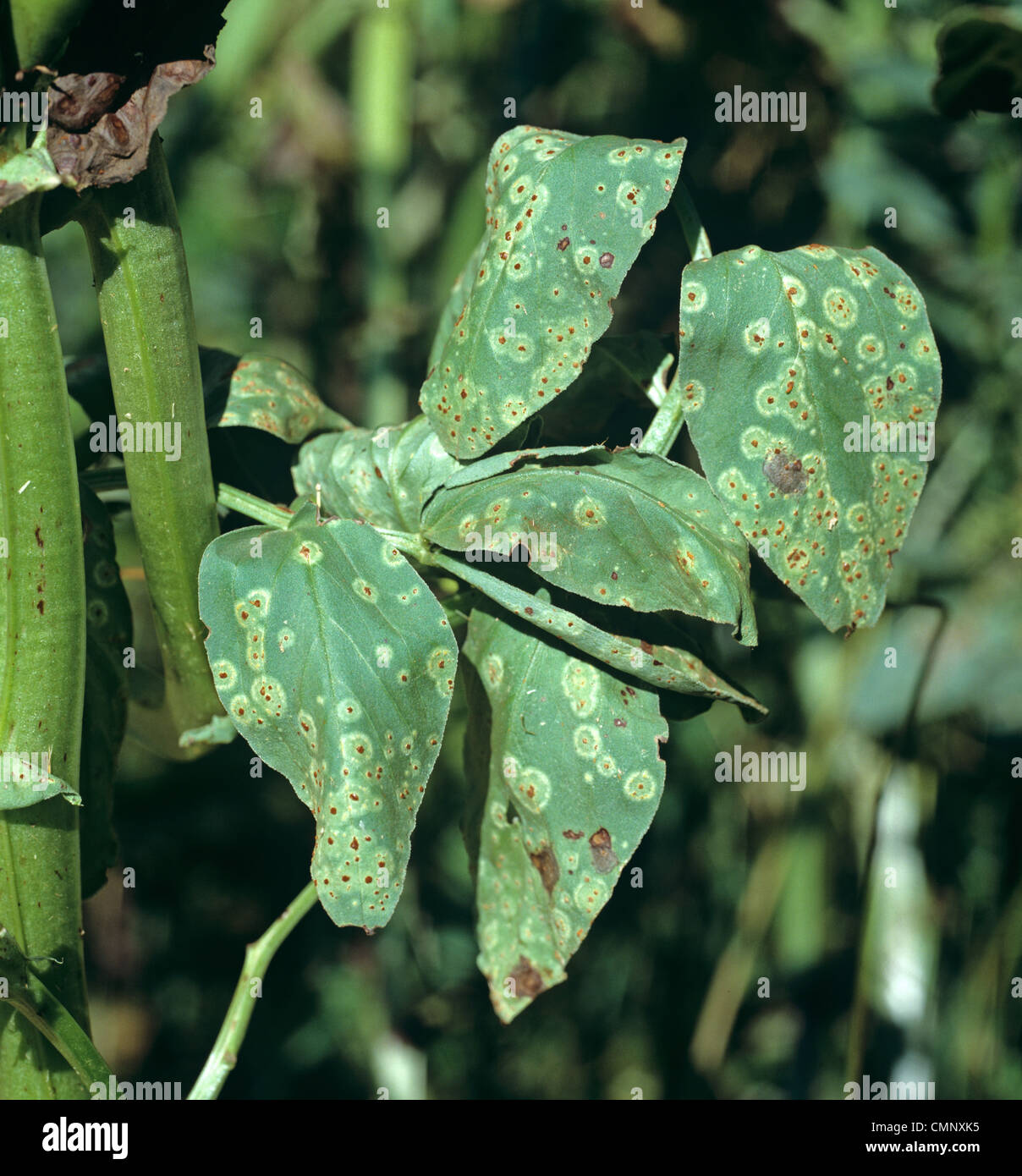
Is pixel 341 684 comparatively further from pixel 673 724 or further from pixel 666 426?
pixel 673 724

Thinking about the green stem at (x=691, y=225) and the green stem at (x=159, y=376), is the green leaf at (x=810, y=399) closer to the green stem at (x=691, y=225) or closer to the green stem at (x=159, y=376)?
A: the green stem at (x=691, y=225)

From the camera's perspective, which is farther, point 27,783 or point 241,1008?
point 241,1008

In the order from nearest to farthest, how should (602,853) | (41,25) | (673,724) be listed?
1. (41,25)
2. (602,853)
3. (673,724)

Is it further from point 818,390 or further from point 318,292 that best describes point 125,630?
point 318,292

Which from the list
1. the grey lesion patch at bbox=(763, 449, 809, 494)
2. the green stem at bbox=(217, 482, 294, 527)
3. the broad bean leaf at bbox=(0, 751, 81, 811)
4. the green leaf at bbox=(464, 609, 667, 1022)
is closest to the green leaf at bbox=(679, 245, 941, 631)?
the grey lesion patch at bbox=(763, 449, 809, 494)

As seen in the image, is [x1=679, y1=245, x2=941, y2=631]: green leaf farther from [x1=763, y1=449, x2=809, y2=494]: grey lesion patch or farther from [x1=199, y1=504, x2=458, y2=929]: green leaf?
[x1=199, y1=504, x2=458, y2=929]: green leaf

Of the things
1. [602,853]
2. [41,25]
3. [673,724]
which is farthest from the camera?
[673,724]

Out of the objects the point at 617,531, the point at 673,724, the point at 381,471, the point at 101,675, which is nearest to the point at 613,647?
the point at 617,531

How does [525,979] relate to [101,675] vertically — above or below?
below
